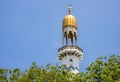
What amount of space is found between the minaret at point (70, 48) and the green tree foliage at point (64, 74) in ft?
86.4

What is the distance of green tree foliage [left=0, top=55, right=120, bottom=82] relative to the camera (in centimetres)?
2981

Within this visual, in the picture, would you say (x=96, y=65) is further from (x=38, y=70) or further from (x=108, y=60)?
(x=38, y=70)

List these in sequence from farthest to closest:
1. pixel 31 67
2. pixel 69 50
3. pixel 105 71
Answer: pixel 69 50, pixel 31 67, pixel 105 71

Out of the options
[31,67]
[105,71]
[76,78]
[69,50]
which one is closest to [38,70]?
[31,67]

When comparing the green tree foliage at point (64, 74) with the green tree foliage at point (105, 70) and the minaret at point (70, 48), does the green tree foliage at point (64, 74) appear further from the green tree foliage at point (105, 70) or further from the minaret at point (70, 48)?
the minaret at point (70, 48)

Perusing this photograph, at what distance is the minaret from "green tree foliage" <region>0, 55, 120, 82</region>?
1037 inches

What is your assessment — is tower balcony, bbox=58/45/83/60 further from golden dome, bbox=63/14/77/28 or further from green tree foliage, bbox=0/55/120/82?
green tree foliage, bbox=0/55/120/82

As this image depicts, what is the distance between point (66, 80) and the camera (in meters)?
30.5

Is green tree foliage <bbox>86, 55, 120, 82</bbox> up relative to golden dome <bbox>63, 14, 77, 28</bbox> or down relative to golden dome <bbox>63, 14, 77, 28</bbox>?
down

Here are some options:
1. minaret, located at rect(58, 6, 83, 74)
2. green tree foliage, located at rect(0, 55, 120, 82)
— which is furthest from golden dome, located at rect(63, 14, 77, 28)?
green tree foliage, located at rect(0, 55, 120, 82)

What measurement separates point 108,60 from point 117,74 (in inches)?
66.8

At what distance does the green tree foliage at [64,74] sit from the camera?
2981cm

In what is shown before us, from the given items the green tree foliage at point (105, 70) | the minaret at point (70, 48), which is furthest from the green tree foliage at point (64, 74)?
the minaret at point (70, 48)

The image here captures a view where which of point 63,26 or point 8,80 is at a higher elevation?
point 63,26
